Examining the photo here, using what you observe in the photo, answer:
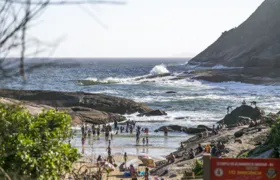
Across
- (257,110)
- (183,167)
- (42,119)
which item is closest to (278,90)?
(257,110)

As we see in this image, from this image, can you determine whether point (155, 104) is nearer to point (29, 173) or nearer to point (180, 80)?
point (180, 80)

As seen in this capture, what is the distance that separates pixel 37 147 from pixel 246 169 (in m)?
3.92

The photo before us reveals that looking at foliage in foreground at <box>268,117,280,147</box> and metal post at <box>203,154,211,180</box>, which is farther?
foliage in foreground at <box>268,117,280,147</box>

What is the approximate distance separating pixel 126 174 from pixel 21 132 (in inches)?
546

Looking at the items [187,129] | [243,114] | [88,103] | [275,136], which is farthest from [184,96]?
[275,136]

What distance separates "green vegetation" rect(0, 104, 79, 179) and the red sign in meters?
3.30

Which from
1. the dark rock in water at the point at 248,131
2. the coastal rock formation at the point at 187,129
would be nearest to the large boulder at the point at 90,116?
the coastal rock formation at the point at 187,129

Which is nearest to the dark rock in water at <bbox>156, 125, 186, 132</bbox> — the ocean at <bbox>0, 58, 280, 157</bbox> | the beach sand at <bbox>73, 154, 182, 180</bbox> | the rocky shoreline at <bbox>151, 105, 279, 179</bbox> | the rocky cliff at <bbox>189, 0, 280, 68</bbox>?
the ocean at <bbox>0, 58, 280, 157</bbox>

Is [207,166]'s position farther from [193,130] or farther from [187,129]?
[187,129]

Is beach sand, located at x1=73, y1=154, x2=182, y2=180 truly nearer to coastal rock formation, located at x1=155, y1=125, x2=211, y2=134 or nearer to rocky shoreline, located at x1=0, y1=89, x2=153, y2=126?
coastal rock formation, located at x1=155, y1=125, x2=211, y2=134

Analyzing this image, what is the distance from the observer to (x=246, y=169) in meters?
9.52

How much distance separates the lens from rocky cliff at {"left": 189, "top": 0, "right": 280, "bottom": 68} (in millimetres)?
113831

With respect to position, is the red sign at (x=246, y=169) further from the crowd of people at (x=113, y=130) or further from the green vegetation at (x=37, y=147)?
the crowd of people at (x=113, y=130)

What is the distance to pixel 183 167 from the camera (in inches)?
922
